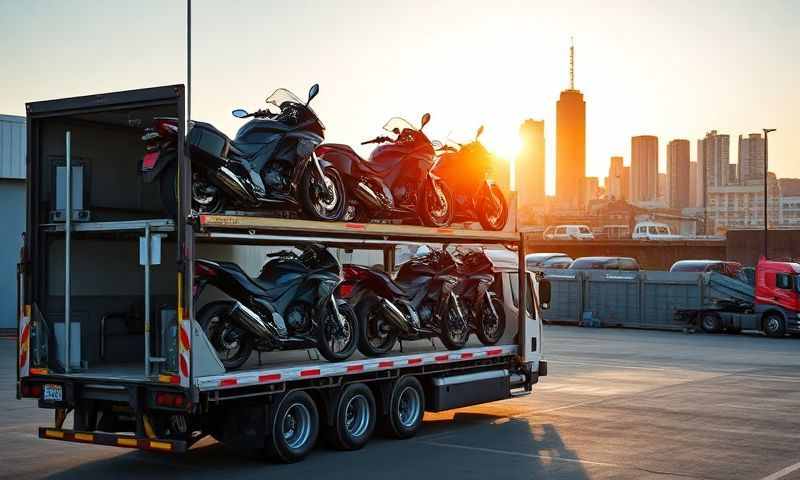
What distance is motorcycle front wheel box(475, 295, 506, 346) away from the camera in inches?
627

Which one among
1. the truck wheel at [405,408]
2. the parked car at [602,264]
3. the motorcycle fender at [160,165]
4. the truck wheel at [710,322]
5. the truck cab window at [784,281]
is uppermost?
the motorcycle fender at [160,165]

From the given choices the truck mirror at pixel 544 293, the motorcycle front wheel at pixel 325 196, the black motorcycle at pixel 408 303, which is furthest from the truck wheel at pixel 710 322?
the motorcycle front wheel at pixel 325 196

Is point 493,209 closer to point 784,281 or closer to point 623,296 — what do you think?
point 784,281

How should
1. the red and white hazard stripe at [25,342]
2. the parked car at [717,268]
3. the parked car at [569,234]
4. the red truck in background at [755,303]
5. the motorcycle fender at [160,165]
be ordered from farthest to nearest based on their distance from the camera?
the parked car at [569,234], the parked car at [717,268], the red truck in background at [755,303], the red and white hazard stripe at [25,342], the motorcycle fender at [160,165]

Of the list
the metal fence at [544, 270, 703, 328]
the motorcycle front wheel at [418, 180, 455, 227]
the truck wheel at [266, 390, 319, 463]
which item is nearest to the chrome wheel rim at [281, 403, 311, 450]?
the truck wheel at [266, 390, 319, 463]

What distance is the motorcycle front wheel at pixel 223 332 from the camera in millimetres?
11258

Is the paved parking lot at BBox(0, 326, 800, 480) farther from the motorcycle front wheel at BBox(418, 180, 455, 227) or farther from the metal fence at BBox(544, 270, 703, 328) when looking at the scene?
the metal fence at BBox(544, 270, 703, 328)

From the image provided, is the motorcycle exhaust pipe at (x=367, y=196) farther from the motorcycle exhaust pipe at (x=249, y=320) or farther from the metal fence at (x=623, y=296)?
the metal fence at (x=623, y=296)

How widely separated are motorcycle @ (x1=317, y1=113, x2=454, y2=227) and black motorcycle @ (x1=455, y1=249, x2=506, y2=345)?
114 centimetres

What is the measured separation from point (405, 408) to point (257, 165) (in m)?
3.72

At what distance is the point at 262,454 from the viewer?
11.7 m

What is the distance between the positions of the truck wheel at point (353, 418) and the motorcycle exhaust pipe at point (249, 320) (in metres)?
1.45

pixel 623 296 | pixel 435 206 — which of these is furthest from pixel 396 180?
pixel 623 296

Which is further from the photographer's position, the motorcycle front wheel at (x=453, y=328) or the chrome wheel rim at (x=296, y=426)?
the motorcycle front wheel at (x=453, y=328)
